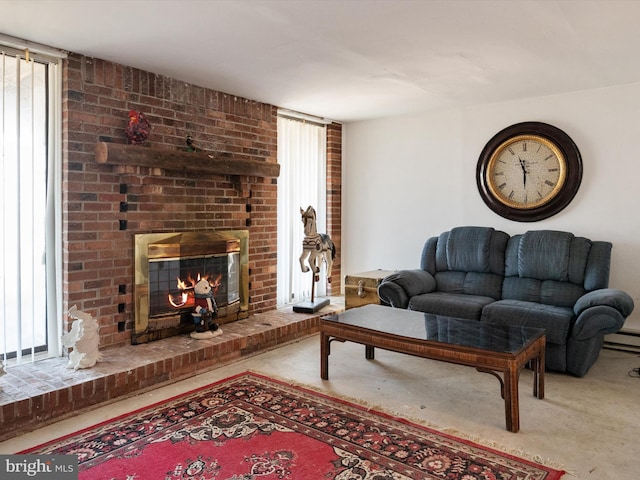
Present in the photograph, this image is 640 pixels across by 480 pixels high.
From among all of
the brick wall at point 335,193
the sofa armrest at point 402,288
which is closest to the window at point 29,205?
the sofa armrest at point 402,288

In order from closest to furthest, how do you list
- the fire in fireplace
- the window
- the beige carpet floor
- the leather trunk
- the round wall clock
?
the beige carpet floor → the window → the fire in fireplace → the round wall clock → the leather trunk

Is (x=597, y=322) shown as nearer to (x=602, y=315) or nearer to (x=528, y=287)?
(x=602, y=315)

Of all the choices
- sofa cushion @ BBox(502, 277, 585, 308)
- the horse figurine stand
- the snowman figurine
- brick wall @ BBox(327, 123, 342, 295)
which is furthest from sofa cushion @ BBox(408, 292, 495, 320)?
brick wall @ BBox(327, 123, 342, 295)

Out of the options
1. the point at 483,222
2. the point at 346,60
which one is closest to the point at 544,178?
the point at 483,222

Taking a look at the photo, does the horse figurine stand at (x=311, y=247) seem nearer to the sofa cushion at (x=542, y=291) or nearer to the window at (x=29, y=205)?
the sofa cushion at (x=542, y=291)

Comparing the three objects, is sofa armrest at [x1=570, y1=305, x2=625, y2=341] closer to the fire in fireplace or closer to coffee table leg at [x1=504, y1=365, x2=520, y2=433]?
coffee table leg at [x1=504, y1=365, x2=520, y2=433]

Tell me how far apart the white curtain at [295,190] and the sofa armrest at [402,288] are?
4.29 ft

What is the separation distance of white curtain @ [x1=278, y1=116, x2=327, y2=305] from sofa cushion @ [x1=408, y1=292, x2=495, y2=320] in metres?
1.59

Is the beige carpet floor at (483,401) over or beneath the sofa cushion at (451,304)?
beneath

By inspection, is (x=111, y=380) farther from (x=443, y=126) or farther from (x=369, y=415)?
(x=443, y=126)

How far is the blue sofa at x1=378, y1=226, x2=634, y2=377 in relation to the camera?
11.0 ft

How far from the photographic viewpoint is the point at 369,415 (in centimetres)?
271

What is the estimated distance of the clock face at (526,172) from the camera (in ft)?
14.3

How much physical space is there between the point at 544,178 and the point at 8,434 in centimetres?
451
